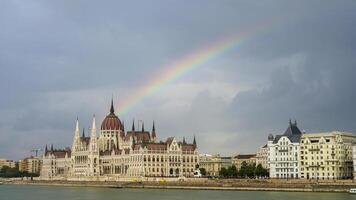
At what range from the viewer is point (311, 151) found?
11119 cm

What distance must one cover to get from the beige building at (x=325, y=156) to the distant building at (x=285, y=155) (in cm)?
155

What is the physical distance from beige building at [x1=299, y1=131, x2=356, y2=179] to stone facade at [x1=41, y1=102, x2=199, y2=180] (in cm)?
4377

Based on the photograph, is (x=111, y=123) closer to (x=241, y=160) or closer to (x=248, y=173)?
(x=241, y=160)

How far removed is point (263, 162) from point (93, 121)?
2376 inches

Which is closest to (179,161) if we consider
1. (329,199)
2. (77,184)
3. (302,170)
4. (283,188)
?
(77,184)

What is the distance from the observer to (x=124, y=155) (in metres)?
164

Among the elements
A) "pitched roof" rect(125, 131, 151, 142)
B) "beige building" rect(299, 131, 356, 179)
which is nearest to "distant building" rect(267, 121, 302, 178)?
"beige building" rect(299, 131, 356, 179)

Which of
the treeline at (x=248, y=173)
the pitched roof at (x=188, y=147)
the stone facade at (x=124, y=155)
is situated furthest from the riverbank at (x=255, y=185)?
the pitched roof at (x=188, y=147)

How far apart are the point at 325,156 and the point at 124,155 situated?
71475mm

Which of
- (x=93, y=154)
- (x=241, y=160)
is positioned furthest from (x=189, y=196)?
(x=241, y=160)

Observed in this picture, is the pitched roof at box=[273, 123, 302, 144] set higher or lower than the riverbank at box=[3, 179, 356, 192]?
higher

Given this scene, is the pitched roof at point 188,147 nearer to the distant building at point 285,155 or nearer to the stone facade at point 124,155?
the stone facade at point 124,155

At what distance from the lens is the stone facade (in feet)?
506

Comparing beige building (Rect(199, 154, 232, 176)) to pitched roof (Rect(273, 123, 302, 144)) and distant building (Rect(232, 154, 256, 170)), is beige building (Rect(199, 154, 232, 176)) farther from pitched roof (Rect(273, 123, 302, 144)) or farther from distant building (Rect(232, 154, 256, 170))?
pitched roof (Rect(273, 123, 302, 144))
